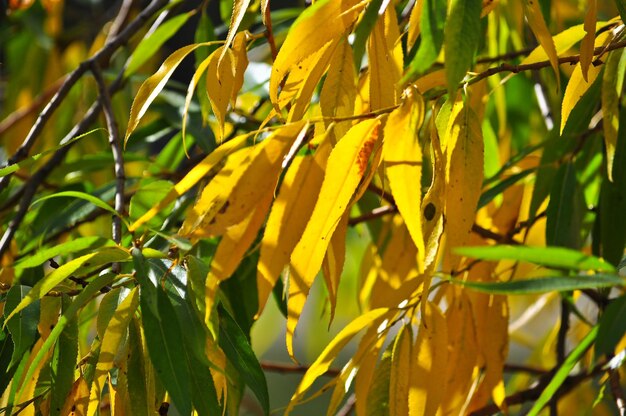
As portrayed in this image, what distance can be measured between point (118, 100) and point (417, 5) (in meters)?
0.66

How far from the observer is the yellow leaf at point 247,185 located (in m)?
0.45

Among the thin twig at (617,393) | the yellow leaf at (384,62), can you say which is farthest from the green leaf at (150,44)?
the thin twig at (617,393)

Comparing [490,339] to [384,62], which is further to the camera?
[490,339]

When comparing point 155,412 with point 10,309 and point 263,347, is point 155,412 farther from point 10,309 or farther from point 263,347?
point 263,347

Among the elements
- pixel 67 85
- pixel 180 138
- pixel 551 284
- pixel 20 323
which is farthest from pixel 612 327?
pixel 180 138

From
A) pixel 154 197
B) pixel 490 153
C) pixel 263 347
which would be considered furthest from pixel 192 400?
pixel 263 347

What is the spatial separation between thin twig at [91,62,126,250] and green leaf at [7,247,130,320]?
0.11 feet

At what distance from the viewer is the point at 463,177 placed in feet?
1.65

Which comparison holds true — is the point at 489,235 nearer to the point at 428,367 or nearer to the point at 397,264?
the point at 397,264

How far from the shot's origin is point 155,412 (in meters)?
0.51

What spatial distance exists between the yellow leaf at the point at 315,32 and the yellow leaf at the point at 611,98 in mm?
154

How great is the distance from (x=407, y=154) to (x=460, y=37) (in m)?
0.07

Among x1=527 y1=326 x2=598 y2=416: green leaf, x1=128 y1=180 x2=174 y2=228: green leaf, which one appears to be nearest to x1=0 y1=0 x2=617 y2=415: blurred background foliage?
x1=128 y1=180 x2=174 y2=228: green leaf

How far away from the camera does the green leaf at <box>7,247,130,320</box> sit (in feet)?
1.60
